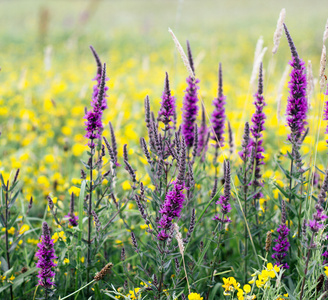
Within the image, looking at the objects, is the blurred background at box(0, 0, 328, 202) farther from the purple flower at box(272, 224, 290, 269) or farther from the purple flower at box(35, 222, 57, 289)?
the purple flower at box(35, 222, 57, 289)

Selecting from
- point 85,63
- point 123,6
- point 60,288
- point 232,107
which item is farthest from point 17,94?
point 123,6

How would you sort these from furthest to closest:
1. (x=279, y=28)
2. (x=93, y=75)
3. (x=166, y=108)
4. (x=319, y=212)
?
(x=93, y=75) → (x=279, y=28) → (x=166, y=108) → (x=319, y=212)

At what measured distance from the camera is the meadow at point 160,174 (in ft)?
5.82

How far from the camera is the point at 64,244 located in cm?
201

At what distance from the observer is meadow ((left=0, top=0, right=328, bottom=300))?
5.82ft

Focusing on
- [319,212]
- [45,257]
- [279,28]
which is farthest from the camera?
[279,28]

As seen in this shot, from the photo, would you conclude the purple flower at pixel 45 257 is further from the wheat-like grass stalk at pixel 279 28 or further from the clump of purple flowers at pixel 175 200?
the wheat-like grass stalk at pixel 279 28

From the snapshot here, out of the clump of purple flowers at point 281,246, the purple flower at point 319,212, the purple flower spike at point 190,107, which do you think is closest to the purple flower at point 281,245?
the clump of purple flowers at point 281,246

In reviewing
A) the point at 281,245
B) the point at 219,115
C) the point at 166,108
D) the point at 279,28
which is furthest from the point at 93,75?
the point at 281,245

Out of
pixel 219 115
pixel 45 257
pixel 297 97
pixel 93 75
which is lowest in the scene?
pixel 45 257

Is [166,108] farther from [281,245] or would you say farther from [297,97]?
[281,245]

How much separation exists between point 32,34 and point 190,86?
602 inches

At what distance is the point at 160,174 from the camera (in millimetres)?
1882

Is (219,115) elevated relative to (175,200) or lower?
elevated
